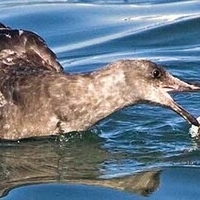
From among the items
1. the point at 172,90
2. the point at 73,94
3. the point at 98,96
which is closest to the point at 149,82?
the point at 172,90

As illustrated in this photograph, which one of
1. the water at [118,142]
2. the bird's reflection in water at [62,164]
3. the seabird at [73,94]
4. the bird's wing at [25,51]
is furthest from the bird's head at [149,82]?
the bird's wing at [25,51]

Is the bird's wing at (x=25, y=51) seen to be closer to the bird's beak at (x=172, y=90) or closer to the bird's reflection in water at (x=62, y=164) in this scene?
the bird's reflection in water at (x=62, y=164)

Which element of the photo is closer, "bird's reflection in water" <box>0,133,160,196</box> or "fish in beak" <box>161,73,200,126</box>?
"bird's reflection in water" <box>0,133,160,196</box>

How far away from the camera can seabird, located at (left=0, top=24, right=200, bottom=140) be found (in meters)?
7.69

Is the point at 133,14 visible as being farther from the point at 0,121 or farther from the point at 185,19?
the point at 0,121

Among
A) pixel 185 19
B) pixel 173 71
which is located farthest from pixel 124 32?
pixel 173 71

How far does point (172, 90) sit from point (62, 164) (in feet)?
2.88

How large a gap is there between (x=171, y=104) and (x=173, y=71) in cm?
234

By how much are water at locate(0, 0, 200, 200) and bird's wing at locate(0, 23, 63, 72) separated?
0.65m

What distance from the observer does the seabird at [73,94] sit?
7.69 meters

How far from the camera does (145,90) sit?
768 centimetres

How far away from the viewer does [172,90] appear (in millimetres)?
7750

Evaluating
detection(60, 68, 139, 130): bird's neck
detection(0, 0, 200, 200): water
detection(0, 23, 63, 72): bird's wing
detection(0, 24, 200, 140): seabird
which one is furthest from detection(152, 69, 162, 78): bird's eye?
detection(0, 23, 63, 72): bird's wing

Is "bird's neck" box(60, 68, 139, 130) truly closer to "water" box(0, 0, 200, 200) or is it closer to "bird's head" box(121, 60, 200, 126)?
"bird's head" box(121, 60, 200, 126)
